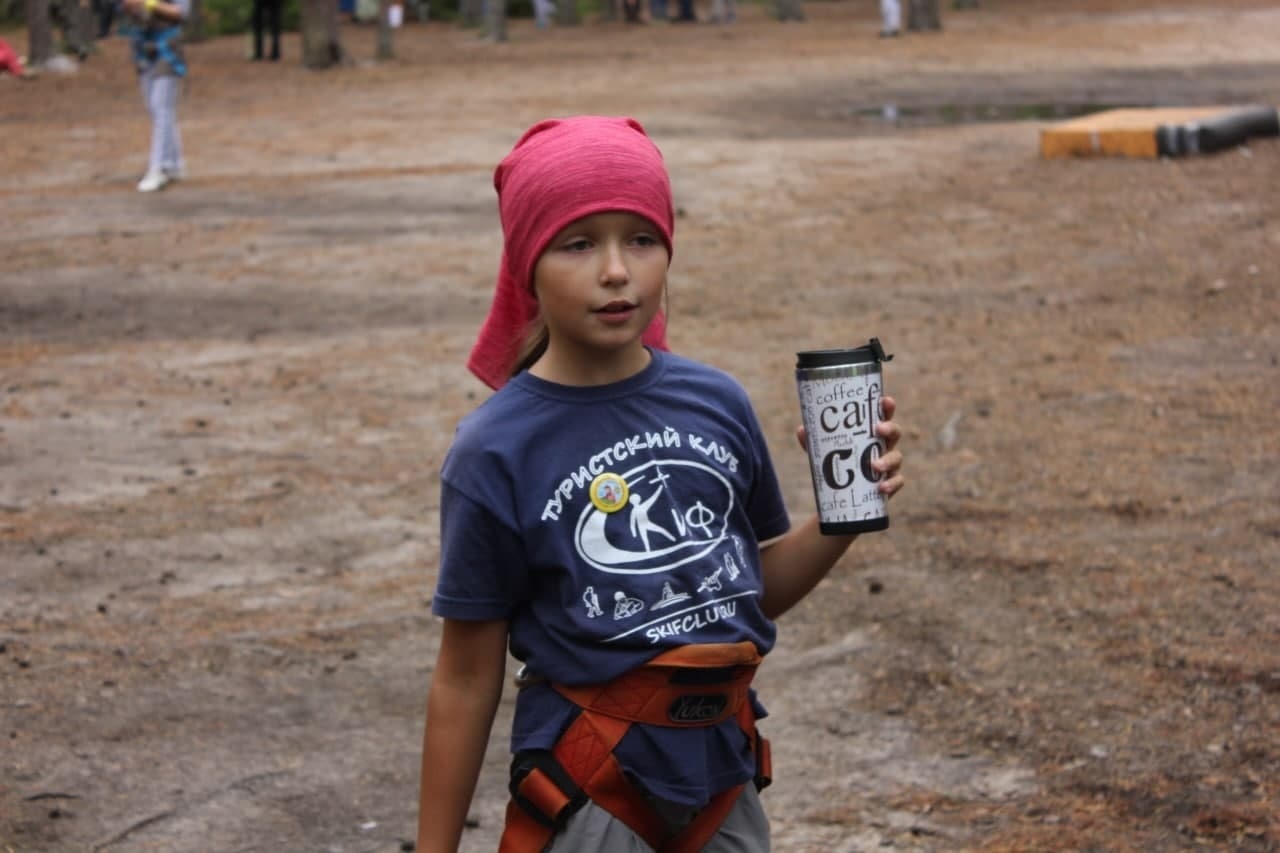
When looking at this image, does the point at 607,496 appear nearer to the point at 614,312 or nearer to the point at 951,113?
the point at 614,312

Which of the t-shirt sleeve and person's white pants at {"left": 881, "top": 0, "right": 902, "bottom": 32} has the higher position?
the t-shirt sleeve

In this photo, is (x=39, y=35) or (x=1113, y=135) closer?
(x=1113, y=135)

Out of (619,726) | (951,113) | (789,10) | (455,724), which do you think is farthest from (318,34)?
(619,726)

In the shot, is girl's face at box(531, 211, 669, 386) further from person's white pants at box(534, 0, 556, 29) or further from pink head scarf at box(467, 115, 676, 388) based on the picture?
person's white pants at box(534, 0, 556, 29)

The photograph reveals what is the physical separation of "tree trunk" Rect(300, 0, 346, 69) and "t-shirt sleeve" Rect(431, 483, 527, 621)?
2399cm

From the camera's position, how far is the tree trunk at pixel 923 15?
1200 inches

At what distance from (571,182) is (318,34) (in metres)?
24.2

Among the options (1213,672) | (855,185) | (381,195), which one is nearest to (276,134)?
(381,195)

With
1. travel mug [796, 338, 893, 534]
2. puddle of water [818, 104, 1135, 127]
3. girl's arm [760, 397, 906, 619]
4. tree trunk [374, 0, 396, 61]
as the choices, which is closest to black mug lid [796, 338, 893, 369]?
travel mug [796, 338, 893, 534]

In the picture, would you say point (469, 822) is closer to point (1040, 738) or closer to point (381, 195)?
point (1040, 738)

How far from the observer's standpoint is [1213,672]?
472 cm

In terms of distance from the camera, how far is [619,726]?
2480 millimetres

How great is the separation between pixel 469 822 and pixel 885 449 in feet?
6.59

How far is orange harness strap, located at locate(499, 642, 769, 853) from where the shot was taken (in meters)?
2.47
